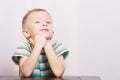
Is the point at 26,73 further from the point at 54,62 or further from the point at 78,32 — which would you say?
the point at 78,32

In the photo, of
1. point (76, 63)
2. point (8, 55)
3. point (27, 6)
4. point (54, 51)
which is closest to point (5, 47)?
point (8, 55)

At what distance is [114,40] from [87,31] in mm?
142

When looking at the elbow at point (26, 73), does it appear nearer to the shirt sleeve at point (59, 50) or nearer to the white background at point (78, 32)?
the shirt sleeve at point (59, 50)

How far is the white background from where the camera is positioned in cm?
131

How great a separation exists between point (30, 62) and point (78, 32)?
489 mm

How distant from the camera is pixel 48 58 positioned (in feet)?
2.96

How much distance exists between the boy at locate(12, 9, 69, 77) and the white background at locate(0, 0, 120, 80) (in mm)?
353

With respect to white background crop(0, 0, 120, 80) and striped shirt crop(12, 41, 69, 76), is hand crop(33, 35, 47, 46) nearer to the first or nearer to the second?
striped shirt crop(12, 41, 69, 76)

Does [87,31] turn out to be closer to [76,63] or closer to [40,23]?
[76,63]

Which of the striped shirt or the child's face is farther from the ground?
the child's face

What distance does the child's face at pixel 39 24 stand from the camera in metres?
0.93

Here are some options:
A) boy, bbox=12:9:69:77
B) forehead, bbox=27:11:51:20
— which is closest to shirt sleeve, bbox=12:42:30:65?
boy, bbox=12:9:69:77

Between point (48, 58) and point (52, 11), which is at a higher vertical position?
point (52, 11)

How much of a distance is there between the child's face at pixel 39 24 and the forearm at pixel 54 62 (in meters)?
0.05
